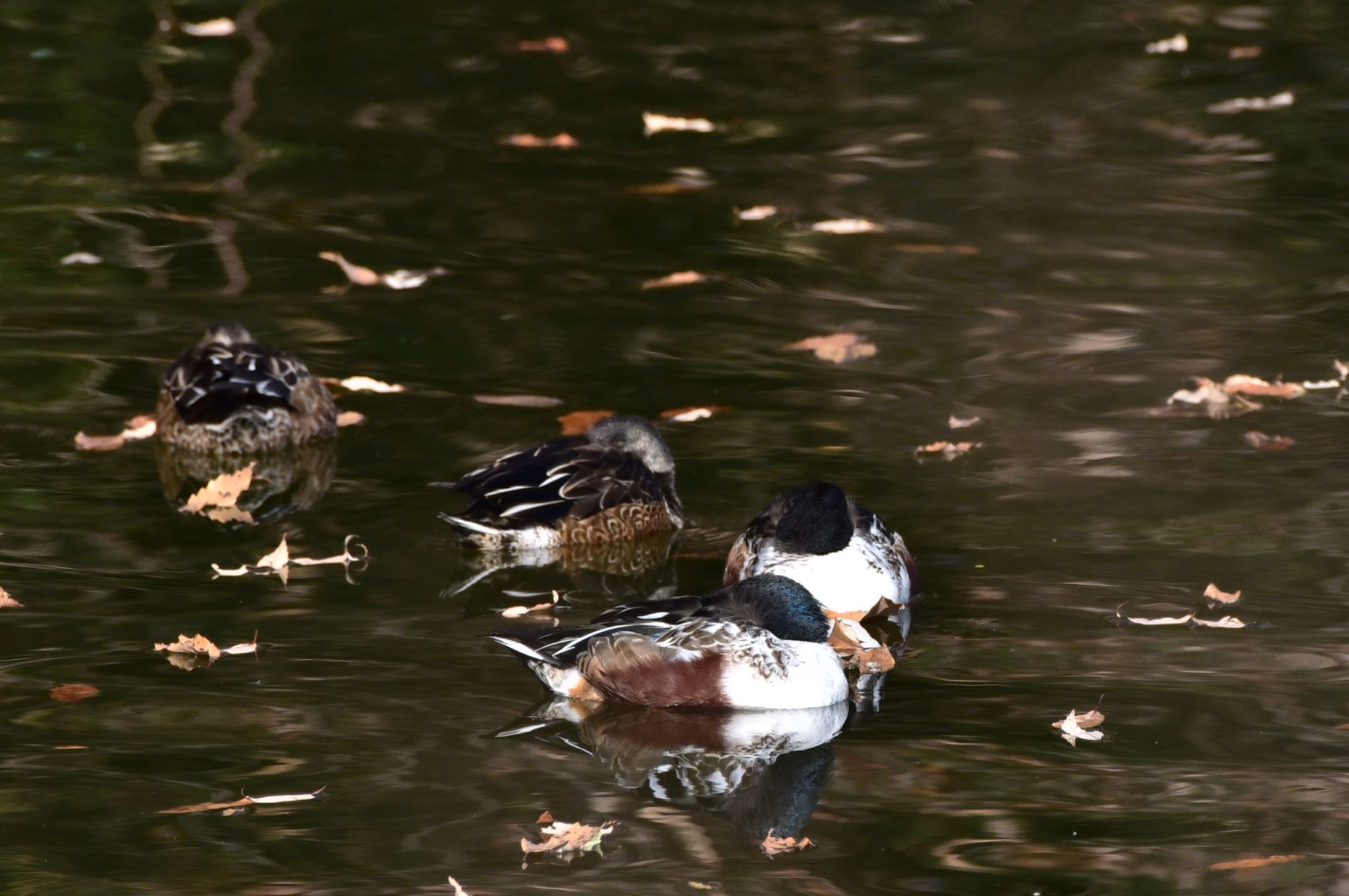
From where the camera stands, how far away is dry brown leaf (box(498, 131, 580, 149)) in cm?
1925

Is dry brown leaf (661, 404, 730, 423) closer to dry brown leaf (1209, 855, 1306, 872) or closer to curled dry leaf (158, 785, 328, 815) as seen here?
curled dry leaf (158, 785, 328, 815)

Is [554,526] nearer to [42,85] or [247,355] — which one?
[247,355]

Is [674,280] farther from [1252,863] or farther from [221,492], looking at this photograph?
[1252,863]

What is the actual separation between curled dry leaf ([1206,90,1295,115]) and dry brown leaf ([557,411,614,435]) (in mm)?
10070

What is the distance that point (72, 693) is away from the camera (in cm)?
833

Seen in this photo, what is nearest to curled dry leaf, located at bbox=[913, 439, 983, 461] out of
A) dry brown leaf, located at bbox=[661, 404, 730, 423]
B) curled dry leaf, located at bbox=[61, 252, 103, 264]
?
dry brown leaf, located at bbox=[661, 404, 730, 423]

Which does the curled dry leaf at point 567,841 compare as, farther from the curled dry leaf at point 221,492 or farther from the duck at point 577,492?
the curled dry leaf at point 221,492

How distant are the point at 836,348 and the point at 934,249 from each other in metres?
2.82

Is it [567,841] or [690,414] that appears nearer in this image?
[567,841]

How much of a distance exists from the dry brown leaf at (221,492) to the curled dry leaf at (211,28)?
1225 centimetres

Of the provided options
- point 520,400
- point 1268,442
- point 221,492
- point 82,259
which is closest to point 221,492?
point 221,492

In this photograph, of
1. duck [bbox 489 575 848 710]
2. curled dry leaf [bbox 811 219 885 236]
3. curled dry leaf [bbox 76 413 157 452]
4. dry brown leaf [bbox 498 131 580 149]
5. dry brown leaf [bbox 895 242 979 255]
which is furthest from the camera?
dry brown leaf [bbox 498 131 580 149]

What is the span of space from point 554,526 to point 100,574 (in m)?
2.30

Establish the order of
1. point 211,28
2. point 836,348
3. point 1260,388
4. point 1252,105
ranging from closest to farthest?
point 1260,388 < point 836,348 < point 1252,105 < point 211,28
